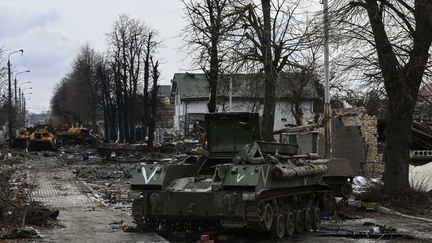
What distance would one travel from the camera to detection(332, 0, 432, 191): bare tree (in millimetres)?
17734

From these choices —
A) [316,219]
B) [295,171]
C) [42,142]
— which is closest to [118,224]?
[295,171]

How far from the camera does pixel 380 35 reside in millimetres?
18234

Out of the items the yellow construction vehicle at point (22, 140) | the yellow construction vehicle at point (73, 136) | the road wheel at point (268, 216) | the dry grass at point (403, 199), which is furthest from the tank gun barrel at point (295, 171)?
the yellow construction vehicle at point (73, 136)

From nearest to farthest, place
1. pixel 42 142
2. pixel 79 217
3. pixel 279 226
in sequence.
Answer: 1. pixel 279 226
2. pixel 79 217
3. pixel 42 142

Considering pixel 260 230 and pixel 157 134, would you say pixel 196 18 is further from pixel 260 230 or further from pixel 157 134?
pixel 157 134

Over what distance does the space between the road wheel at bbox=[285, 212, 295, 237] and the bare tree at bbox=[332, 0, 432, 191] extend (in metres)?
6.63

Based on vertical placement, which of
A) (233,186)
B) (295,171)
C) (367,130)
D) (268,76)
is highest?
(268,76)

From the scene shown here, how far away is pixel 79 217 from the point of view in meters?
14.7

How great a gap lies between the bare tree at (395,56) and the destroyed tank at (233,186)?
17.1 feet

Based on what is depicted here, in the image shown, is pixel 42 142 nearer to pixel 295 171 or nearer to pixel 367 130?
pixel 367 130

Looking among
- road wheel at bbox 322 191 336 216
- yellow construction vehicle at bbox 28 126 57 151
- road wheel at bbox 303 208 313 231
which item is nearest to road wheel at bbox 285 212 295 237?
road wheel at bbox 303 208 313 231

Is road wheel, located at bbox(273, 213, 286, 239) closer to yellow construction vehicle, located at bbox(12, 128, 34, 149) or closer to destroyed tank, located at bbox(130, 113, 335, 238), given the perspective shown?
destroyed tank, located at bbox(130, 113, 335, 238)

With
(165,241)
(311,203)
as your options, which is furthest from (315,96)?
(165,241)

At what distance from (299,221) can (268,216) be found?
1980 millimetres
